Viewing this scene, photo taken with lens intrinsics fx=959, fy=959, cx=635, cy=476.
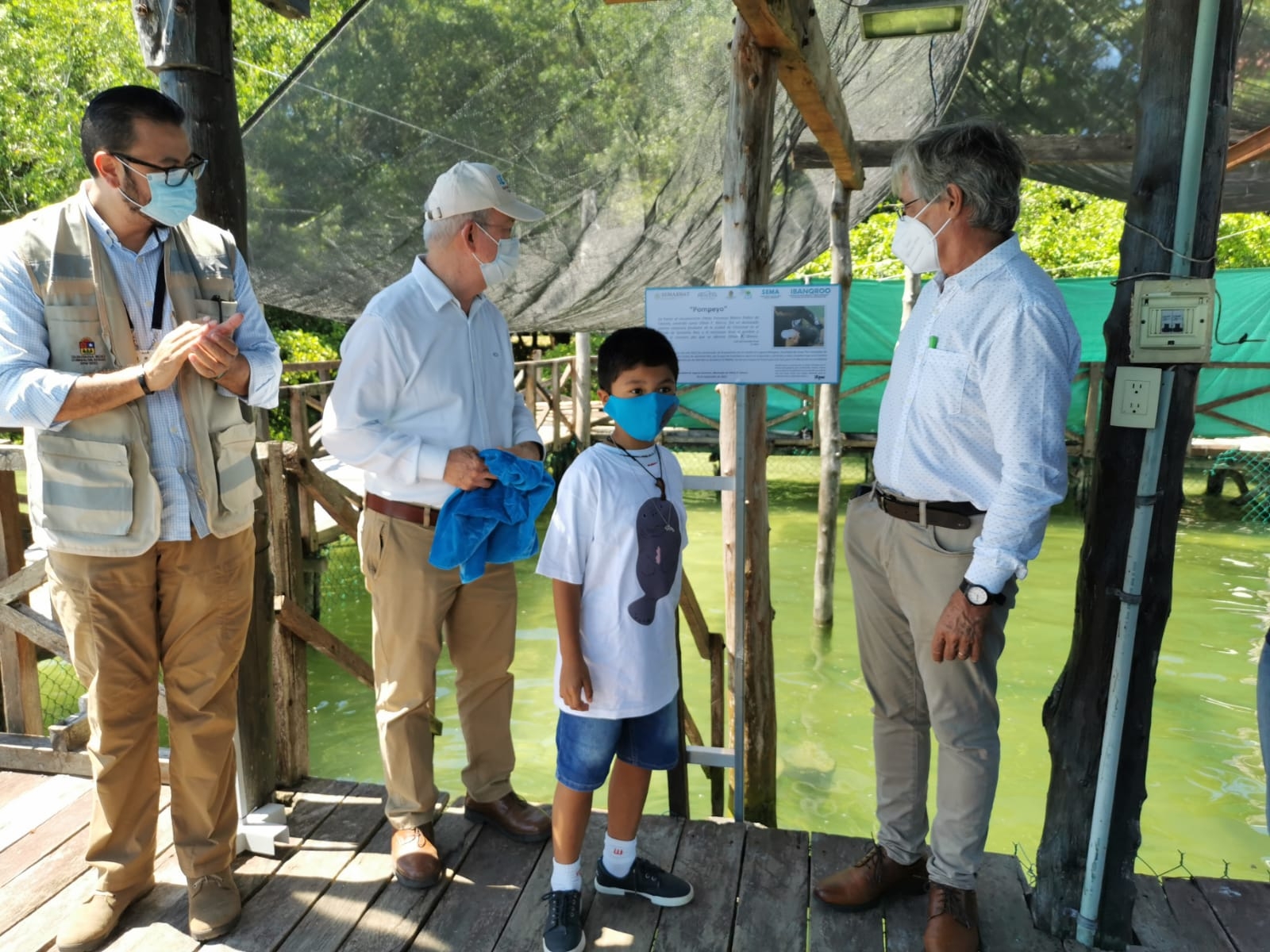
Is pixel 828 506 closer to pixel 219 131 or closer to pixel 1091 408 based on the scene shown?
pixel 1091 408

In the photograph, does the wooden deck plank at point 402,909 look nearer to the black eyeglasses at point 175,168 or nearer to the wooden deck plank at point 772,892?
the wooden deck plank at point 772,892

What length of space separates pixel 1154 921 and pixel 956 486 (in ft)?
4.11

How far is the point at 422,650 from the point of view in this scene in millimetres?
2510

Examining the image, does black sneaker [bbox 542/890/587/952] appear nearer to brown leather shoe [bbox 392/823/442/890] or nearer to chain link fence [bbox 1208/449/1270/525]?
brown leather shoe [bbox 392/823/442/890]

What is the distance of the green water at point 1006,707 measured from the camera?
5180 millimetres

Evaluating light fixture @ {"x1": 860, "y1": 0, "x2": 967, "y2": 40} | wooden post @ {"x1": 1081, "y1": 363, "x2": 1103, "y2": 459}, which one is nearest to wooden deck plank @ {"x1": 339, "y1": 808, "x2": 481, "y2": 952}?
light fixture @ {"x1": 860, "y1": 0, "x2": 967, "y2": 40}

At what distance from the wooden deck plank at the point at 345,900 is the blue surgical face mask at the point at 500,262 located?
1590mm

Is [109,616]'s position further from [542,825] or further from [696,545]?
[696,545]

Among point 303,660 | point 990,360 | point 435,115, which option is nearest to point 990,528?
point 990,360

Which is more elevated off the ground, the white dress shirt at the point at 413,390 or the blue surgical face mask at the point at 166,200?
the blue surgical face mask at the point at 166,200

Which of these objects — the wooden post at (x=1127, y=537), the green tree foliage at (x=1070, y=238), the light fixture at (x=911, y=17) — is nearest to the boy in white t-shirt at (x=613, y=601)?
the wooden post at (x=1127, y=537)

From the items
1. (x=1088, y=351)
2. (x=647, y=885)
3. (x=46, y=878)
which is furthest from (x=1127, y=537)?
(x=1088, y=351)

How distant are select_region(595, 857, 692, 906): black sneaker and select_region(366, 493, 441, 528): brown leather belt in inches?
38.2

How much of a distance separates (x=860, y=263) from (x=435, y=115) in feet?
45.5
